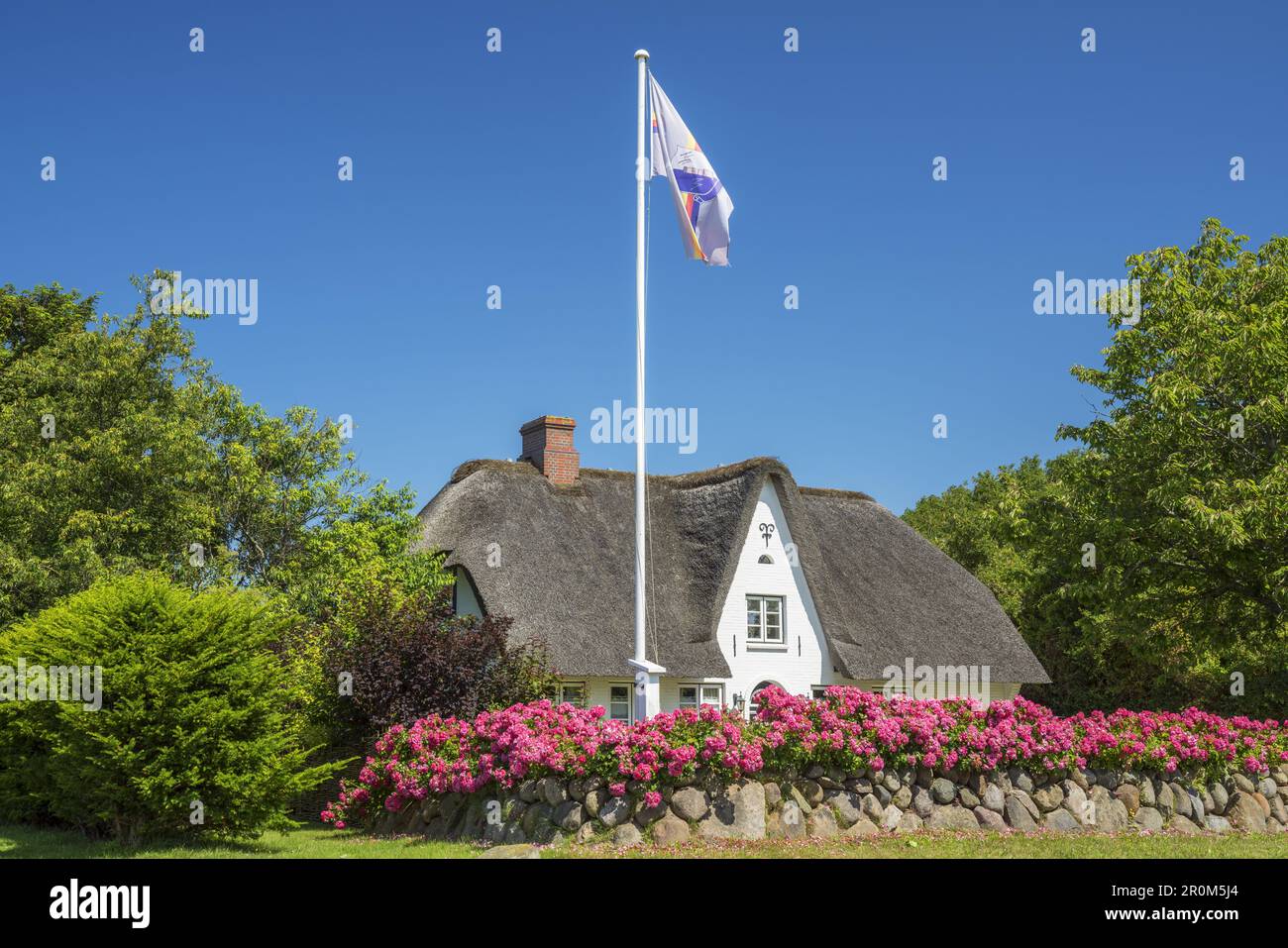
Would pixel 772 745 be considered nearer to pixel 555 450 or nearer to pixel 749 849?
pixel 749 849

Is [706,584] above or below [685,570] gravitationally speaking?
below

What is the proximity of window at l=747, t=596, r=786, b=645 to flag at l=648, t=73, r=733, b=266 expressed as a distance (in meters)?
13.6

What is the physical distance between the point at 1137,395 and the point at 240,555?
21.0 meters

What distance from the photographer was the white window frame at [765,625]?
96.9 ft

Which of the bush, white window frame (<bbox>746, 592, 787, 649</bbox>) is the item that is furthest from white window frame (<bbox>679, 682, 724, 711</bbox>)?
the bush

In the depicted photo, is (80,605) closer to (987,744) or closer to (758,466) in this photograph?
(987,744)

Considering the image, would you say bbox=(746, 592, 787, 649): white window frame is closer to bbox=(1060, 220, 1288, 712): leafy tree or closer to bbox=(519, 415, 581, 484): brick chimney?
bbox=(519, 415, 581, 484): brick chimney

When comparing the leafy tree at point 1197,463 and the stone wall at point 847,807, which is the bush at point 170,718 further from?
the leafy tree at point 1197,463

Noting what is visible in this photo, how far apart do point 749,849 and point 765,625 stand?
54.8ft

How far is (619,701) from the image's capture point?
27219 mm

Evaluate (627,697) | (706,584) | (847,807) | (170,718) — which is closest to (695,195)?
(847,807)

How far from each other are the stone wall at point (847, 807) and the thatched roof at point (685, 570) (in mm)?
10550

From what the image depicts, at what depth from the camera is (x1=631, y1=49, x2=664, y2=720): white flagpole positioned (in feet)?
55.7

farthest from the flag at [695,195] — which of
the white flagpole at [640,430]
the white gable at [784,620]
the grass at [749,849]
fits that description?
the white gable at [784,620]
